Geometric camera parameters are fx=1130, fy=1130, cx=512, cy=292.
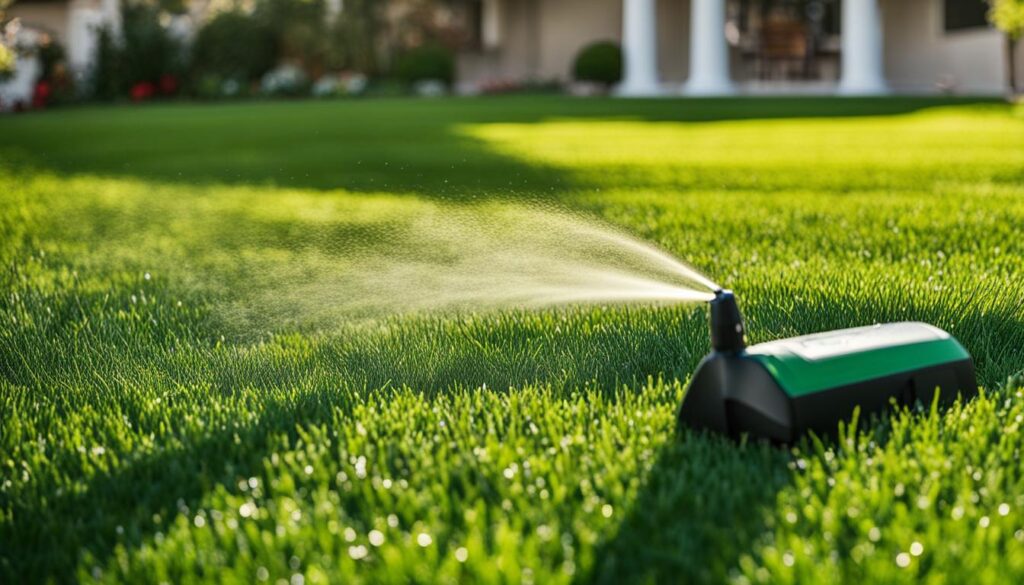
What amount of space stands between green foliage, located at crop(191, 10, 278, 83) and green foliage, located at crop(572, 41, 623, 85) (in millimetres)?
7758

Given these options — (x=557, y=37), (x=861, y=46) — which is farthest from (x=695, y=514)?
(x=557, y=37)

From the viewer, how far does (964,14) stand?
23000mm

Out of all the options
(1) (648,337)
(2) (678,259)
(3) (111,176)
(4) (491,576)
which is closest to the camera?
(4) (491,576)

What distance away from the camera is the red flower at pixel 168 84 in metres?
25.2

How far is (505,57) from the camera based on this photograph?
2911 centimetres

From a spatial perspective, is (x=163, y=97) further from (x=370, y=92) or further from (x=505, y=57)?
(x=505, y=57)

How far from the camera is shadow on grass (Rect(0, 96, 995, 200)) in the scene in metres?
7.80

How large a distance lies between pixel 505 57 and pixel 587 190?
23269 millimetres

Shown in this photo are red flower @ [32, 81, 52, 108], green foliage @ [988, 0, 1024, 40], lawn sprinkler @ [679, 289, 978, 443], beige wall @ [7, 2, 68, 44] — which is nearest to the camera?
lawn sprinkler @ [679, 289, 978, 443]

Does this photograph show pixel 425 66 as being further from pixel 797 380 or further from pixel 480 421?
pixel 797 380

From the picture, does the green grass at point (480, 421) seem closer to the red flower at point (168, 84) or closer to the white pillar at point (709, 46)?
the white pillar at point (709, 46)

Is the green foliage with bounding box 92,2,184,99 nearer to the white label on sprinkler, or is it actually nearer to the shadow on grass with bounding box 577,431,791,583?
the white label on sprinkler

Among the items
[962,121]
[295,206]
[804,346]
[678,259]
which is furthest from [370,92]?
[804,346]

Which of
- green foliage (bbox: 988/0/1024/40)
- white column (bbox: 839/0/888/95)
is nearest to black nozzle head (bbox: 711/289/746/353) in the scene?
green foliage (bbox: 988/0/1024/40)
